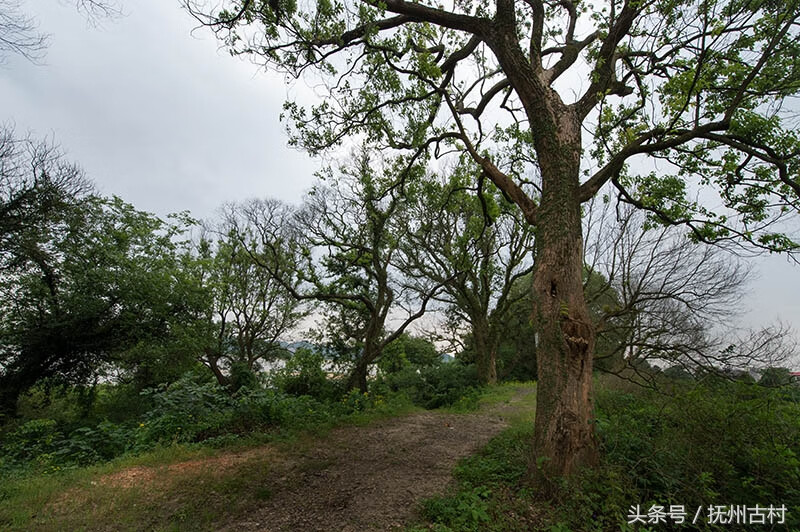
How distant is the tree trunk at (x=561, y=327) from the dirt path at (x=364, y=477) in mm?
1524

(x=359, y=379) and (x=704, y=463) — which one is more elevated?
(x=704, y=463)

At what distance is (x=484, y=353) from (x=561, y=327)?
43.7 ft

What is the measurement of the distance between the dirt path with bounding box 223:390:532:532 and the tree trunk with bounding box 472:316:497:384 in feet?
29.5

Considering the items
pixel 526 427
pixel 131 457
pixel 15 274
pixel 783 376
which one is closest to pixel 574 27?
pixel 783 376

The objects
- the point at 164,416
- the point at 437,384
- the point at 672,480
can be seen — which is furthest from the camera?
the point at 437,384

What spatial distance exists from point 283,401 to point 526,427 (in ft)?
17.1

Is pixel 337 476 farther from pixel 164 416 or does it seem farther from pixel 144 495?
pixel 164 416

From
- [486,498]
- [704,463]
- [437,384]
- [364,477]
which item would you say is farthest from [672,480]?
[437,384]

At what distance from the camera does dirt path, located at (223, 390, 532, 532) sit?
135 inches

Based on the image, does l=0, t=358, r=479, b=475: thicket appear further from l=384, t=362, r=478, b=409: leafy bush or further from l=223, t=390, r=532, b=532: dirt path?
l=384, t=362, r=478, b=409: leafy bush

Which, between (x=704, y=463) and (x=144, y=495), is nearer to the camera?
(x=704, y=463)

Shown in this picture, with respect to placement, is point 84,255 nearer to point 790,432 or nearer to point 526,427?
point 526,427

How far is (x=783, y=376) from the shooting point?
471 cm

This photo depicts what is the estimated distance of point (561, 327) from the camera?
3.83m
